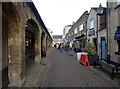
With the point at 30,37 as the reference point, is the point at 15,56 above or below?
below

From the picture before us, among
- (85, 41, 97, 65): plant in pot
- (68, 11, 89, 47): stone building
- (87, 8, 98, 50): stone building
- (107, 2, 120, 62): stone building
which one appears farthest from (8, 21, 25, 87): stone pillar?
(68, 11, 89, 47): stone building

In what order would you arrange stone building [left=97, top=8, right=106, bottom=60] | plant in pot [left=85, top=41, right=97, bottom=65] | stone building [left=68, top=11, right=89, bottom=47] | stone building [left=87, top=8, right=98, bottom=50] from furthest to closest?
1. stone building [left=68, top=11, right=89, bottom=47]
2. stone building [left=87, top=8, right=98, bottom=50]
3. stone building [left=97, top=8, right=106, bottom=60]
4. plant in pot [left=85, top=41, right=97, bottom=65]

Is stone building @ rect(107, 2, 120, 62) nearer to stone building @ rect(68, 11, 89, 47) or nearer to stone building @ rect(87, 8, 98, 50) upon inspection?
stone building @ rect(87, 8, 98, 50)

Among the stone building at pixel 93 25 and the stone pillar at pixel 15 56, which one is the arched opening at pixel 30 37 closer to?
the stone pillar at pixel 15 56

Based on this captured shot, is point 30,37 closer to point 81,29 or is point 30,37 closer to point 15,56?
point 15,56

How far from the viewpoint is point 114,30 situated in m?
7.81

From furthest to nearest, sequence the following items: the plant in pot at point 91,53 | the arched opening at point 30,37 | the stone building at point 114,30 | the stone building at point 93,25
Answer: the stone building at point 93,25 → the plant in pot at point 91,53 → the stone building at point 114,30 → the arched opening at point 30,37

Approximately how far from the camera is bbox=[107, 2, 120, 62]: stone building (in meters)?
7.28

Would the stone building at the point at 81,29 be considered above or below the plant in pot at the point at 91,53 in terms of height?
above

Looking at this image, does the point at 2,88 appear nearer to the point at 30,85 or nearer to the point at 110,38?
the point at 30,85

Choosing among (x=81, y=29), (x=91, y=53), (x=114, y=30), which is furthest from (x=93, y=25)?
(x=91, y=53)

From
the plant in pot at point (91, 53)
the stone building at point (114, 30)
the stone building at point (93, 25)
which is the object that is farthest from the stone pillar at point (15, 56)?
the stone building at point (93, 25)

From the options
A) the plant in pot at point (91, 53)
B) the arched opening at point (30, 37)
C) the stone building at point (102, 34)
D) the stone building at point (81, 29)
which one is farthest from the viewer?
the stone building at point (81, 29)

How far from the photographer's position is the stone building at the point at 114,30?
7275 mm
